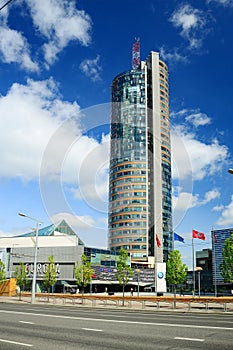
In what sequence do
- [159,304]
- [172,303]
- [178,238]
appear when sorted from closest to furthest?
[172,303] < [159,304] < [178,238]

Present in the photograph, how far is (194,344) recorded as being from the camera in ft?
36.0

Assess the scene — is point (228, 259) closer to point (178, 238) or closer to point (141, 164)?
point (178, 238)

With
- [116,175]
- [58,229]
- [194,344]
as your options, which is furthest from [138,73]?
[194,344]

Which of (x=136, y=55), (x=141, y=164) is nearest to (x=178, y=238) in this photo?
(x=141, y=164)

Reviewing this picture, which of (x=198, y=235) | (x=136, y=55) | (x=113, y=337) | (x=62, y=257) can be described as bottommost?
(x=113, y=337)

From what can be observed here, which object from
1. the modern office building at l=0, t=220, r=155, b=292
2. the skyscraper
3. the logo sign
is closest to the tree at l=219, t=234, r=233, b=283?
the logo sign

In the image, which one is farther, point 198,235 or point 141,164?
point 141,164

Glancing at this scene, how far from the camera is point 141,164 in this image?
147m

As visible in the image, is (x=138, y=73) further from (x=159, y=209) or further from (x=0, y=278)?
(x=0, y=278)

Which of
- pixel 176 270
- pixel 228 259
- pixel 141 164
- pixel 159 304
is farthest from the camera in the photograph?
pixel 141 164

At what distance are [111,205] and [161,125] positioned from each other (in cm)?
4080

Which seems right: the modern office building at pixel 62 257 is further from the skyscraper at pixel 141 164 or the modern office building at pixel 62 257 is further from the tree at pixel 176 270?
the skyscraper at pixel 141 164

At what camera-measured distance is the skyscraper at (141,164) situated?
13888cm

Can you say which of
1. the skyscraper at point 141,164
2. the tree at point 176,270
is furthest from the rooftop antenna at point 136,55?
the tree at point 176,270
